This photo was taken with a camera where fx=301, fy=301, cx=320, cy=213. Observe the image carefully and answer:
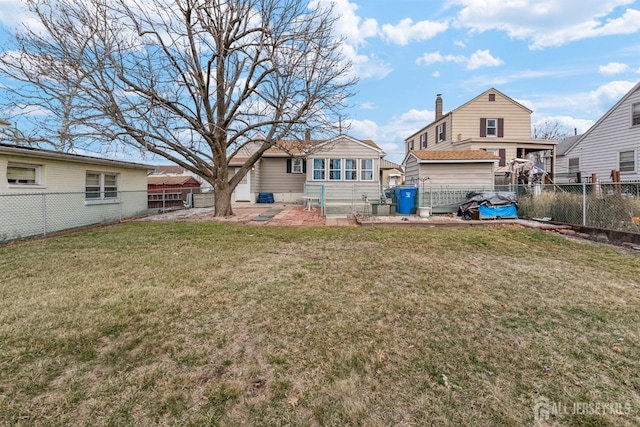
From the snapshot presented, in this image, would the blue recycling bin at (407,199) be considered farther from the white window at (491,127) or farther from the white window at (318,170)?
the white window at (491,127)

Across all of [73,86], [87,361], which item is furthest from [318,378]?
[73,86]

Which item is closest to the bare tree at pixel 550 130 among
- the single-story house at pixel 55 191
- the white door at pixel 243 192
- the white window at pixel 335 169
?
the white window at pixel 335 169

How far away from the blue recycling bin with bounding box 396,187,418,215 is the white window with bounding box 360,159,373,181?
447 centimetres

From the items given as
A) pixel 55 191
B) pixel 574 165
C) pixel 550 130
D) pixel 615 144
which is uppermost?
pixel 550 130

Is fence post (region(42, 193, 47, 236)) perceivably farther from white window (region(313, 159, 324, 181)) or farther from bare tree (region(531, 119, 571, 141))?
bare tree (region(531, 119, 571, 141))

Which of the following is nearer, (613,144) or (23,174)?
(23,174)

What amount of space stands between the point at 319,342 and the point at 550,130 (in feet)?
158

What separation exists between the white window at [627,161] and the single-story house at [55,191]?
77.2 ft

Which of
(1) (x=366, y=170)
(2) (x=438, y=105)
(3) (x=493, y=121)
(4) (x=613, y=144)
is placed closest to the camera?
(4) (x=613, y=144)

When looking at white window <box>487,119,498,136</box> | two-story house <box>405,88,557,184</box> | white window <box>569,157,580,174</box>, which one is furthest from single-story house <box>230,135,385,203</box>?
white window <box>569,157,580,174</box>

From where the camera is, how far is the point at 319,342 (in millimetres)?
2730

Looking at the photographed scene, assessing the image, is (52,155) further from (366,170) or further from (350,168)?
(366,170)

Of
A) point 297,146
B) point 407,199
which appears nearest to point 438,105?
point 407,199

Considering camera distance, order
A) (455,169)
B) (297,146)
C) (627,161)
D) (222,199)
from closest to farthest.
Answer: (222,199) → (297,146) → (455,169) → (627,161)
